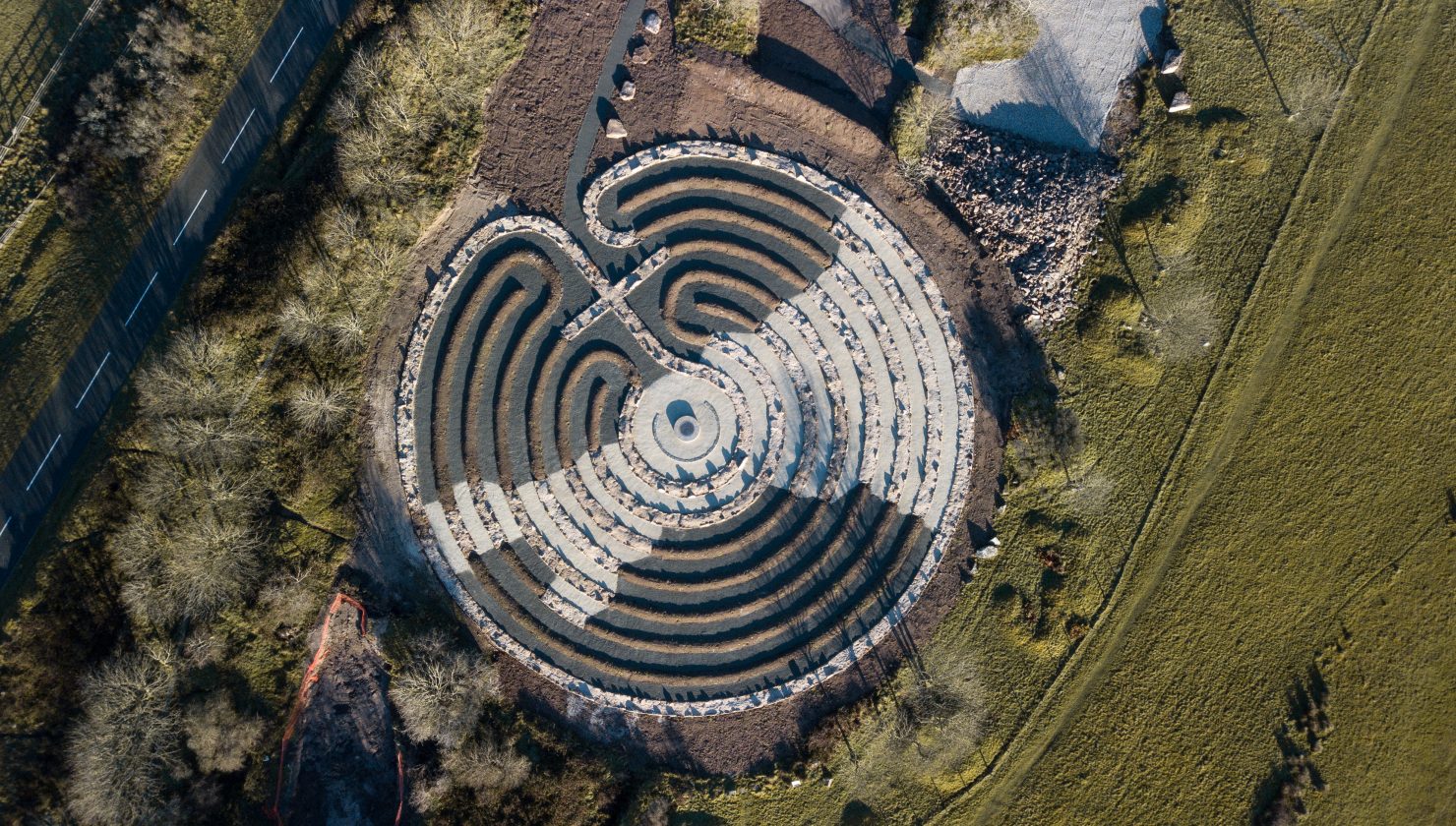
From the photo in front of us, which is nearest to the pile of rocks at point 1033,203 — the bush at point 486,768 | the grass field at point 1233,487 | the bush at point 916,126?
the bush at point 916,126

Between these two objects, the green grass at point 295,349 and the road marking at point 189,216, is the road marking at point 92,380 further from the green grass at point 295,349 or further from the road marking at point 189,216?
the road marking at point 189,216

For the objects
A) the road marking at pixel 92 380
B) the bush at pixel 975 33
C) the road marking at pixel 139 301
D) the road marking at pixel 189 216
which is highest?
the bush at pixel 975 33

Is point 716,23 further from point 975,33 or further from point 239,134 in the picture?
point 239,134

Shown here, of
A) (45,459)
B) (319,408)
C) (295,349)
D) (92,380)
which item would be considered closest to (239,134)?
(295,349)

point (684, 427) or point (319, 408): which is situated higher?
point (684, 427)

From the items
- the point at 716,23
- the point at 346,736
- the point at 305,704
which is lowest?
the point at 346,736
